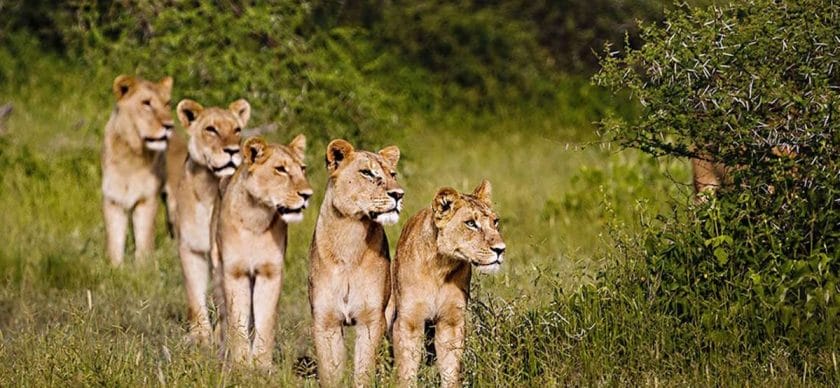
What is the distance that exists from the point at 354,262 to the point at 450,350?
0.57 metres

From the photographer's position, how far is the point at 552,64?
792 inches

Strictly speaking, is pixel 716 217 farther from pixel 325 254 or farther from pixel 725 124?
pixel 325 254

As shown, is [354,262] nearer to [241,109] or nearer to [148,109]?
[241,109]

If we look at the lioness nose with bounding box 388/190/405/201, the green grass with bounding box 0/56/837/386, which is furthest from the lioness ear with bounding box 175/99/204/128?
the lioness nose with bounding box 388/190/405/201

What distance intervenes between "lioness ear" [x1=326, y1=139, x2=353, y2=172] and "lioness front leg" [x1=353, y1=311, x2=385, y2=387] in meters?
0.69

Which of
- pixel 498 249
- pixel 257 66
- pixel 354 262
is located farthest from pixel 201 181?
pixel 257 66

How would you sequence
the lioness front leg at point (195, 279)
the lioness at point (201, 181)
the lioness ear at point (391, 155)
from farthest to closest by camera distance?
1. the lioness at point (201, 181)
2. the lioness front leg at point (195, 279)
3. the lioness ear at point (391, 155)

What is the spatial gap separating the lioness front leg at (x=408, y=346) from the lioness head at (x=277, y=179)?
1027 mm

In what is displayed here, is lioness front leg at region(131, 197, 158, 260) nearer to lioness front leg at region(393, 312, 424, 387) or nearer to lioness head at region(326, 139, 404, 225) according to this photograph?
lioness head at region(326, 139, 404, 225)

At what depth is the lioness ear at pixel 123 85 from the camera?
10.2 meters

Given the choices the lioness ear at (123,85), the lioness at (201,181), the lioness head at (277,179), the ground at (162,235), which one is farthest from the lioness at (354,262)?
the lioness ear at (123,85)

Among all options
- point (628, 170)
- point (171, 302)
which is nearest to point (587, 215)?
point (628, 170)

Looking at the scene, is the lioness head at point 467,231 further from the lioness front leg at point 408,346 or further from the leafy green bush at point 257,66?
the leafy green bush at point 257,66

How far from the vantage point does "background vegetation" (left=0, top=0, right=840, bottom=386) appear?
6.39 m
